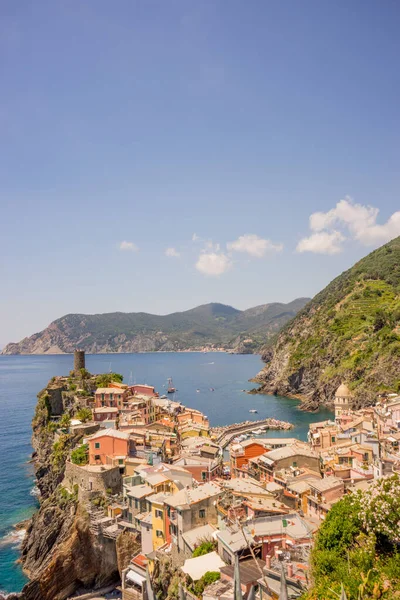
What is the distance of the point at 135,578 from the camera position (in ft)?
85.6

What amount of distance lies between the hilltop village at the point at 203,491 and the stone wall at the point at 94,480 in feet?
0.24

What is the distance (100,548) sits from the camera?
97.6 feet

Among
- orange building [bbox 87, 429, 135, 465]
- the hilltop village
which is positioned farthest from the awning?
orange building [bbox 87, 429, 135, 465]

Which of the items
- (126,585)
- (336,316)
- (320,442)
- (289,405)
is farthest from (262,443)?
(336,316)

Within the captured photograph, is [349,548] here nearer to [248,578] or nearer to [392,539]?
[392,539]

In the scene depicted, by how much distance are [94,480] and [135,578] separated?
28.6ft

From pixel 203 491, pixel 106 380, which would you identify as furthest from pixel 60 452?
pixel 203 491

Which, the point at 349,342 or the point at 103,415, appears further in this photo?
the point at 349,342

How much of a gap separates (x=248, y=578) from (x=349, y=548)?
4.25 meters

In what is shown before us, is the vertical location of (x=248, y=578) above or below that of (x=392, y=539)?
below

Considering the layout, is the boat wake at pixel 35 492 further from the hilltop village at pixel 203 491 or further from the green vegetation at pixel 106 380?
the green vegetation at pixel 106 380

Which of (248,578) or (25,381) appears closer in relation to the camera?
(248,578)

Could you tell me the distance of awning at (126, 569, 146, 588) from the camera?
2582cm

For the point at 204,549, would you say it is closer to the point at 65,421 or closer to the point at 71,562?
the point at 71,562
